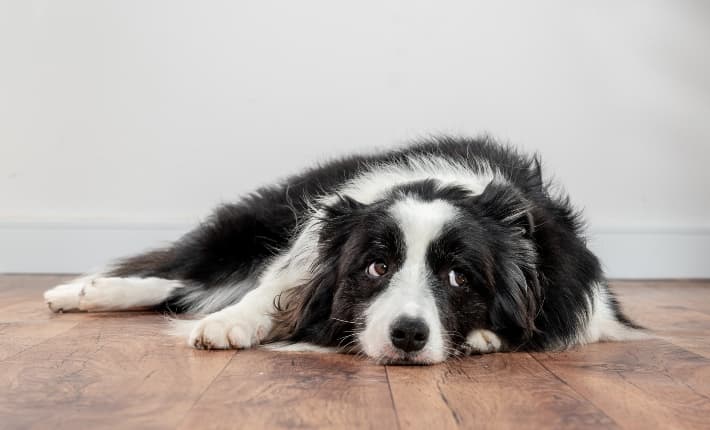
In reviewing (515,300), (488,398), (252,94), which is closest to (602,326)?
(515,300)

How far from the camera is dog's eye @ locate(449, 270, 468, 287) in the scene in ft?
8.96

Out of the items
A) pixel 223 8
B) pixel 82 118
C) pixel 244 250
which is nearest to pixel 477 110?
pixel 223 8

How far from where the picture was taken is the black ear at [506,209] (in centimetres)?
290

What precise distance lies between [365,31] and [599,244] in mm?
1952

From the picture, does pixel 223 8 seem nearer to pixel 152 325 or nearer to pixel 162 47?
pixel 162 47

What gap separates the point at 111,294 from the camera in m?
3.73

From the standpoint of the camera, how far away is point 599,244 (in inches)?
211

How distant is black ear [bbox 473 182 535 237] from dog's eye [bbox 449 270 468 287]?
0.26m

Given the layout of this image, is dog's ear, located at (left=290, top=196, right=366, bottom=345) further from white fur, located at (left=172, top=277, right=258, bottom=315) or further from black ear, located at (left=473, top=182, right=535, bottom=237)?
white fur, located at (left=172, top=277, right=258, bottom=315)

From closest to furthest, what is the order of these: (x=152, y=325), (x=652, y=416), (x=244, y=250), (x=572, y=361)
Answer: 1. (x=652, y=416)
2. (x=572, y=361)
3. (x=152, y=325)
4. (x=244, y=250)

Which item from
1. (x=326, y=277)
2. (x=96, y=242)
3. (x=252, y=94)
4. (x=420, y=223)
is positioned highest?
(x=252, y=94)

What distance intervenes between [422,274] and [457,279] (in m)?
0.13

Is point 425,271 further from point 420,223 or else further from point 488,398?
point 488,398

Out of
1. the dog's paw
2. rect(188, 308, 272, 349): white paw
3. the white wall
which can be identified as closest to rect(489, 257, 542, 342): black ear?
rect(188, 308, 272, 349): white paw
